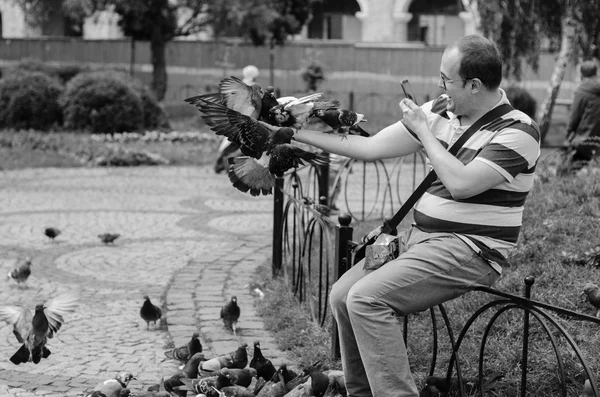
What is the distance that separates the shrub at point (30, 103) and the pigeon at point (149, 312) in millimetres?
14474

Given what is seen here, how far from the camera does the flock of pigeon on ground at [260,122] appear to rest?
13.7ft

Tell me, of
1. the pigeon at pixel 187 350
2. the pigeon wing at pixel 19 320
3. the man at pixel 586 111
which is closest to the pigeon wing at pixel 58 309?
the pigeon wing at pixel 19 320

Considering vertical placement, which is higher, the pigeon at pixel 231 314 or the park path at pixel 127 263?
the pigeon at pixel 231 314

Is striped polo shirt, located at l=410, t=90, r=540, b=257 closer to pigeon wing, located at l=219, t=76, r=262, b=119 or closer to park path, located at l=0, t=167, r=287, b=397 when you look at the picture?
pigeon wing, located at l=219, t=76, r=262, b=119

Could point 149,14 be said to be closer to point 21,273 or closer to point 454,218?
point 21,273

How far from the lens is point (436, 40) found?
38281 mm

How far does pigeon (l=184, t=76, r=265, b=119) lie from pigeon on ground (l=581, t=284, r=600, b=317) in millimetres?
2067

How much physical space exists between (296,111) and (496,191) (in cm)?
97

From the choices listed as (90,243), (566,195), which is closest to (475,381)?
(566,195)

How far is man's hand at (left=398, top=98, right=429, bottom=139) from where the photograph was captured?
13.1 feet

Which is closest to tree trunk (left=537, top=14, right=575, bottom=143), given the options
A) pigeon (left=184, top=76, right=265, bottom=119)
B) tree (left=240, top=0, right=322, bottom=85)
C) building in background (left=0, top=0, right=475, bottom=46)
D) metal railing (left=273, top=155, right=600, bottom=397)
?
tree (left=240, top=0, right=322, bottom=85)

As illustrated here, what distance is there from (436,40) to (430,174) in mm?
35148

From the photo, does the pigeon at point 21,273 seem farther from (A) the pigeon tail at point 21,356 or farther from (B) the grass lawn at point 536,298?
(A) the pigeon tail at point 21,356

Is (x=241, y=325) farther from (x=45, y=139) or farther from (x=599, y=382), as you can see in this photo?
(x=45, y=139)
